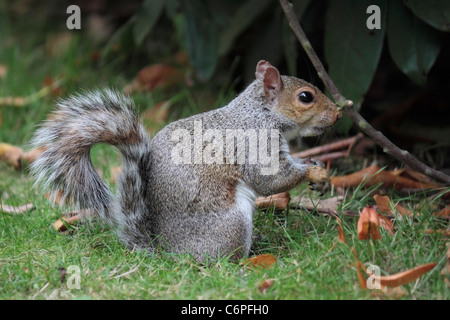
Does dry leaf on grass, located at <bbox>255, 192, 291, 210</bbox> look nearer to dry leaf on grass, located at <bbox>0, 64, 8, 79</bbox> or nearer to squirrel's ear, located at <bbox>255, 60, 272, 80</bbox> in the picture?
squirrel's ear, located at <bbox>255, 60, 272, 80</bbox>

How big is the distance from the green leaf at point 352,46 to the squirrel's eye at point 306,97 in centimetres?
73

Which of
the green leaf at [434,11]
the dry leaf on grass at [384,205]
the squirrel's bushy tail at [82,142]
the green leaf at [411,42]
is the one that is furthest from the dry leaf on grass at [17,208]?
the green leaf at [434,11]

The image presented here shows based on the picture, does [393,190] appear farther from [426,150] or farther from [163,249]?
[163,249]

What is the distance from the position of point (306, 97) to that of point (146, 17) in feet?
5.25

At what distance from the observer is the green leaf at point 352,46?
299 centimetres

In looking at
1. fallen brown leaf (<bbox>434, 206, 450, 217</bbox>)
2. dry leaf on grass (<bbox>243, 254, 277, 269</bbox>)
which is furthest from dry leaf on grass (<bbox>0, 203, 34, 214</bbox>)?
fallen brown leaf (<bbox>434, 206, 450, 217</bbox>)

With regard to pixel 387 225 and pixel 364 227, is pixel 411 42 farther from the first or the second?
pixel 364 227

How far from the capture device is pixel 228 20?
11.9ft

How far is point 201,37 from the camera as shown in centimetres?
356

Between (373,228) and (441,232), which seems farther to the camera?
(441,232)

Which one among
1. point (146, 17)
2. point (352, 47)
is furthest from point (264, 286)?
point (146, 17)

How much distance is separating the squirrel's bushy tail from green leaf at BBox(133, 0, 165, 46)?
1384 millimetres

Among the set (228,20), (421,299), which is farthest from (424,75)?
(421,299)

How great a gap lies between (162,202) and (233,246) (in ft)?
0.95
